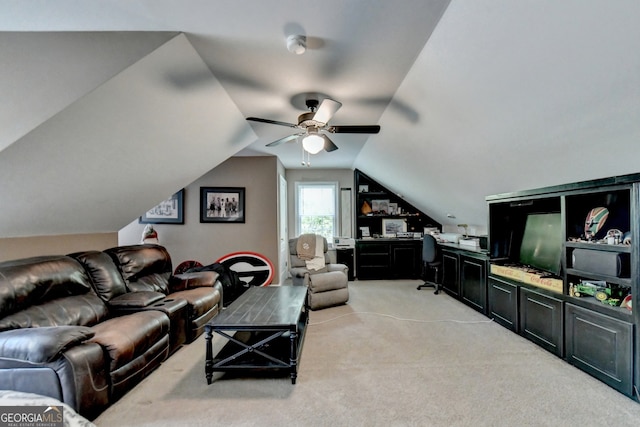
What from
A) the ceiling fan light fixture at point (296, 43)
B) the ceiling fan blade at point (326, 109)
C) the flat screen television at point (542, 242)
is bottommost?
the flat screen television at point (542, 242)

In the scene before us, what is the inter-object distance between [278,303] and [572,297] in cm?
261

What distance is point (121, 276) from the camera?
10.0 ft

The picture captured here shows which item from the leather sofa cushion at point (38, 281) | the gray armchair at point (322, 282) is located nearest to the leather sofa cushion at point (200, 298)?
the leather sofa cushion at point (38, 281)

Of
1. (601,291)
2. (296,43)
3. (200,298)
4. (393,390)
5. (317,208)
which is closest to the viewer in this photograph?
(296,43)

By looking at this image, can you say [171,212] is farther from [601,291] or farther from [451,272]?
[601,291]

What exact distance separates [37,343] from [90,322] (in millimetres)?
810

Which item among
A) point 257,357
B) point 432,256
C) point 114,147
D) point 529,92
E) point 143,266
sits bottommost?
point 257,357

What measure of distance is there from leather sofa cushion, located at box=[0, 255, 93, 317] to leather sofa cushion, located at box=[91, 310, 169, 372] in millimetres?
452

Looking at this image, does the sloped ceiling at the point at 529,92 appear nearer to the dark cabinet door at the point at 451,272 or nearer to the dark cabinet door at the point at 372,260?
the dark cabinet door at the point at 451,272

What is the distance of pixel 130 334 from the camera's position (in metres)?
2.17

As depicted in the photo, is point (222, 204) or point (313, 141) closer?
point (313, 141)

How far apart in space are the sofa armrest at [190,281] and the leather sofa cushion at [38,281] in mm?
998

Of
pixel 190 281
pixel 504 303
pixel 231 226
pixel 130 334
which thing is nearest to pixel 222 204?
pixel 231 226

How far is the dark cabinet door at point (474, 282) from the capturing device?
3787mm
